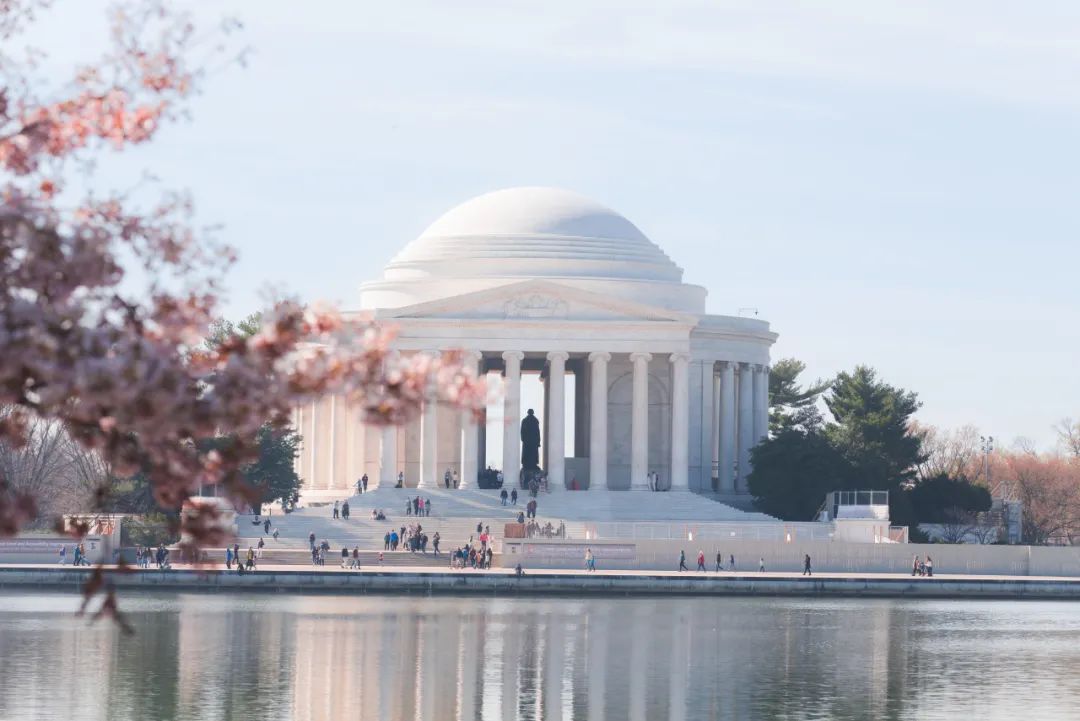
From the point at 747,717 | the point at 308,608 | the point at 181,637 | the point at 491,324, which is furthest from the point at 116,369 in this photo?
the point at 491,324

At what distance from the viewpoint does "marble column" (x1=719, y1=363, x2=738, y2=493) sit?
124312 millimetres

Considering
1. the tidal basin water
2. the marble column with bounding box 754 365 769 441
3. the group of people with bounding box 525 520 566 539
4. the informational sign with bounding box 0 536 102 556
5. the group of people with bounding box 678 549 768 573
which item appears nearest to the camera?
the tidal basin water

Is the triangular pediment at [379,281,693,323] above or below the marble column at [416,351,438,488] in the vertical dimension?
above

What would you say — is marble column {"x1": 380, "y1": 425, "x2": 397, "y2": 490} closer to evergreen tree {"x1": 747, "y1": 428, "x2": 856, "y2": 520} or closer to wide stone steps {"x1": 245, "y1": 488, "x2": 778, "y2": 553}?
wide stone steps {"x1": 245, "y1": 488, "x2": 778, "y2": 553}

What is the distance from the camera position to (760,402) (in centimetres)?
12800

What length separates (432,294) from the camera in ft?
393

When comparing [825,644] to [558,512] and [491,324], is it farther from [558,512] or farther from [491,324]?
[491,324]

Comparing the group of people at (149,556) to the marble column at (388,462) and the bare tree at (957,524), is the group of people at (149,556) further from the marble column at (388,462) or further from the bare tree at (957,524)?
the bare tree at (957,524)

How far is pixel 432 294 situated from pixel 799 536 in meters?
28.9

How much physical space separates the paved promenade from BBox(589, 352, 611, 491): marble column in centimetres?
2995

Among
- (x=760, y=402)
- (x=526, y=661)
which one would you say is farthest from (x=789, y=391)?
(x=526, y=661)

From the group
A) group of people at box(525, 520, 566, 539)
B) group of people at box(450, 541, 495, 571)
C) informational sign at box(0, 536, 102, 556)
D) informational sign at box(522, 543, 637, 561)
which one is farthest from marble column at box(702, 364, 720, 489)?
informational sign at box(0, 536, 102, 556)

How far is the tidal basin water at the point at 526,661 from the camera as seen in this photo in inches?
1754

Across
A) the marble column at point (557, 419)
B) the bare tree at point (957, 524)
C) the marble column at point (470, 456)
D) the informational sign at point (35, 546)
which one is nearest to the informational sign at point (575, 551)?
the informational sign at point (35, 546)
